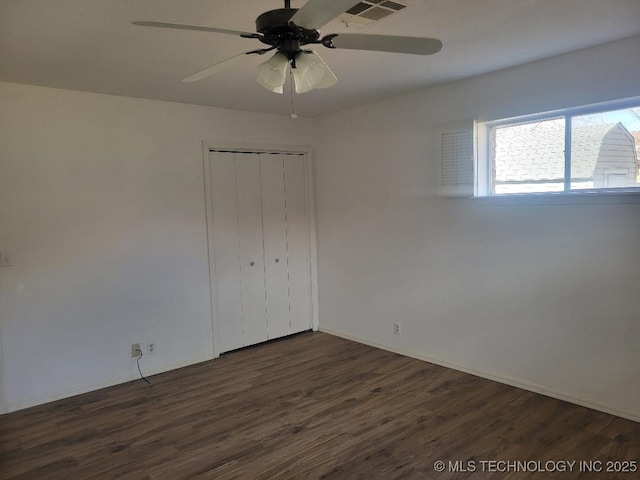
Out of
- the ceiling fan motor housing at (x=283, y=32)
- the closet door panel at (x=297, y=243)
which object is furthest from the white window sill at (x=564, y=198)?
the ceiling fan motor housing at (x=283, y=32)

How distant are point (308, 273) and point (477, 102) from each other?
8.52ft

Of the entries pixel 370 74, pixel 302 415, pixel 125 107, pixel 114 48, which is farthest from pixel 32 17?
pixel 302 415

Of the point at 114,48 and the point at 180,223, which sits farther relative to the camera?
the point at 180,223

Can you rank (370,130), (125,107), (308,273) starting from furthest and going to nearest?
(308,273)
(370,130)
(125,107)

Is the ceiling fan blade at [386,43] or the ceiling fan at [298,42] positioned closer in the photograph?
the ceiling fan at [298,42]

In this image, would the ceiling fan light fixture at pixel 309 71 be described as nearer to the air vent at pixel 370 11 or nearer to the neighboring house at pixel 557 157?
the air vent at pixel 370 11

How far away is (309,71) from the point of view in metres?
1.90

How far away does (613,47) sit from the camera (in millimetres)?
2785

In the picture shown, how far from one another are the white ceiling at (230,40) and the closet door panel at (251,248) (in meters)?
1.02

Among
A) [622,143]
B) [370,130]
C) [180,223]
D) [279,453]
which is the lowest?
[279,453]

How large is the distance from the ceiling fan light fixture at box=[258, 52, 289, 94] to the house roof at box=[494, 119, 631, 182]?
222 centimetres

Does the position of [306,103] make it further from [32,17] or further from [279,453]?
[279,453]

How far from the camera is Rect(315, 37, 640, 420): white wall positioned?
9.50 ft

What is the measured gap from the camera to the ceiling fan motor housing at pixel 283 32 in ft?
5.43
